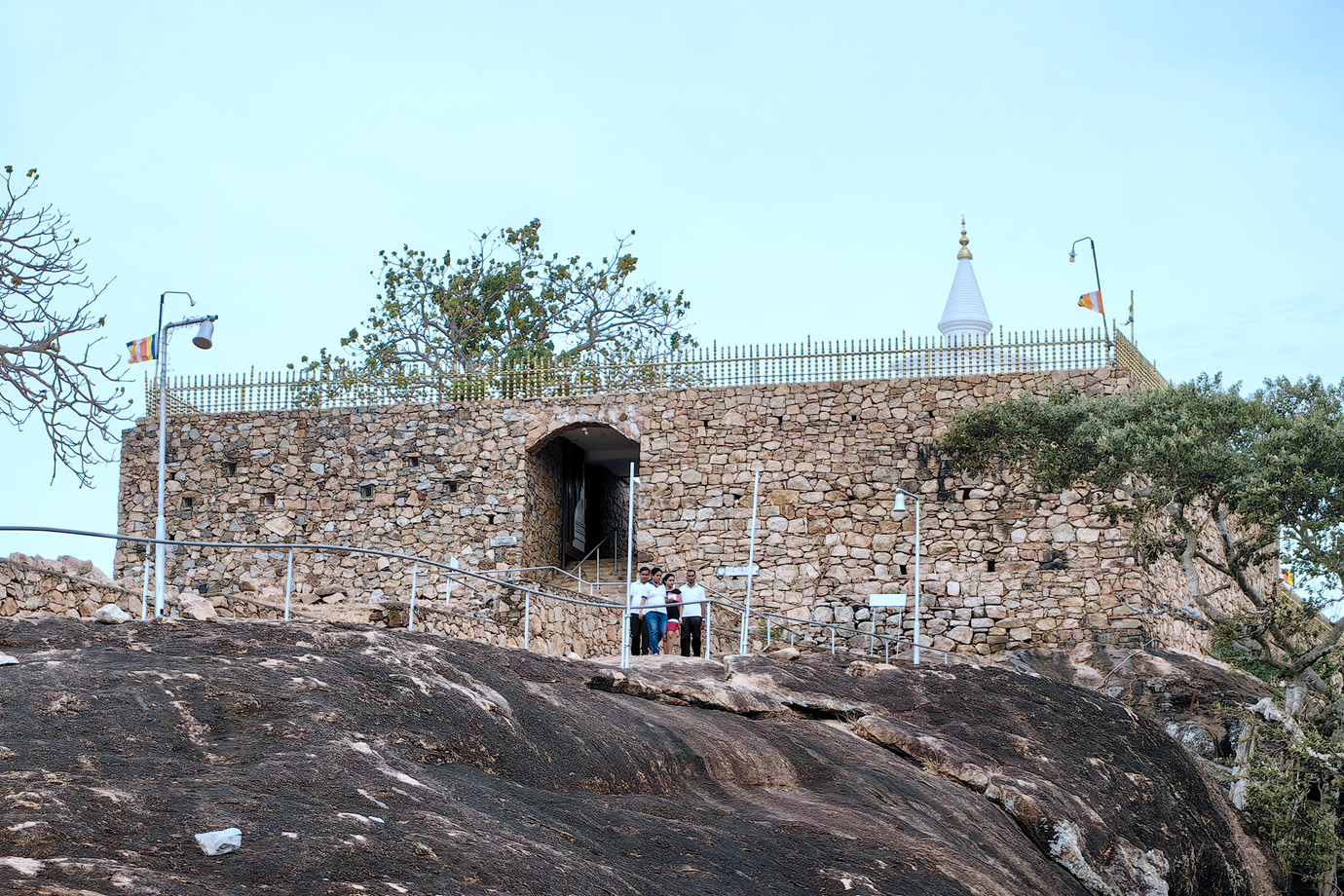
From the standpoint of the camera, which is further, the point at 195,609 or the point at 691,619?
the point at 691,619

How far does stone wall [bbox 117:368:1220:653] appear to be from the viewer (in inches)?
793

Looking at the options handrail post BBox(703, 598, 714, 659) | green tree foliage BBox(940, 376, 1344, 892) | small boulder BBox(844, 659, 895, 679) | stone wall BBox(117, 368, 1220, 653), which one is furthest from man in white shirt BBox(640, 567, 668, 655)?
green tree foliage BBox(940, 376, 1344, 892)

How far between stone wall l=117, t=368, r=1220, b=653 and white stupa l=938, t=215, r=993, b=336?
6.75 metres

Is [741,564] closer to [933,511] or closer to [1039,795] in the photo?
[933,511]

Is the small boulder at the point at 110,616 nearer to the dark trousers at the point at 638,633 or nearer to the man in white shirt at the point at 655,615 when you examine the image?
the man in white shirt at the point at 655,615

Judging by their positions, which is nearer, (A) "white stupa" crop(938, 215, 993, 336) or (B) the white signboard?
(B) the white signboard

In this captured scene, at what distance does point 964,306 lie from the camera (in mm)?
28031

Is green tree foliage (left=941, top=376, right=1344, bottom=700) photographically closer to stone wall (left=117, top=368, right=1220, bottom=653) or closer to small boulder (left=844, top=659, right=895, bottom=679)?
stone wall (left=117, top=368, right=1220, bottom=653)

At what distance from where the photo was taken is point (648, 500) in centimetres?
2170

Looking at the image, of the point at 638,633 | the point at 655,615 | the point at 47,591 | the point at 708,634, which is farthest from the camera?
the point at 638,633

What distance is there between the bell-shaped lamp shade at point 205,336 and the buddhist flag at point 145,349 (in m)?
1.35

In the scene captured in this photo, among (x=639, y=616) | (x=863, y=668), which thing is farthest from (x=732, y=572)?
(x=863, y=668)

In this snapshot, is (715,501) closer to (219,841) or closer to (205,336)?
(205,336)

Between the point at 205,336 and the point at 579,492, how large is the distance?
10.5 meters
